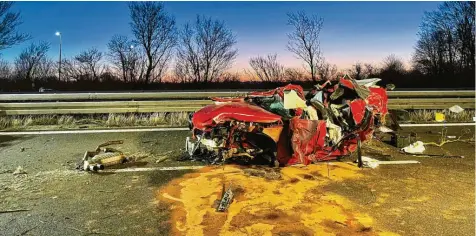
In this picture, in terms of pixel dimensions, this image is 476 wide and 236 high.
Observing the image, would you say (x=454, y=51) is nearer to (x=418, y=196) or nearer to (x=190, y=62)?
(x=190, y=62)

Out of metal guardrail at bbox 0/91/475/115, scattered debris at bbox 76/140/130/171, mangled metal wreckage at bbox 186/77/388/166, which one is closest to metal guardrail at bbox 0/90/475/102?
metal guardrail at bbox 0/91/475/115

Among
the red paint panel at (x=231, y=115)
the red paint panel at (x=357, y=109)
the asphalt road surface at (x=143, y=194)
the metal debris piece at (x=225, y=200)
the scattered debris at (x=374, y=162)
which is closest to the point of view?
the asphalt road surface at (x=143, y=194)

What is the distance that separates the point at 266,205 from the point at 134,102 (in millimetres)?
6226

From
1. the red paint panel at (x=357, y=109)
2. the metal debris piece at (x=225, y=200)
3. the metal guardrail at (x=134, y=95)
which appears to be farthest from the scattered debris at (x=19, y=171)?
the red paint panel at (x=357, y=109)

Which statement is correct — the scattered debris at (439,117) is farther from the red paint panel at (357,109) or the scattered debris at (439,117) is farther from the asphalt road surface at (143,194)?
the red paint panel at (357,109)

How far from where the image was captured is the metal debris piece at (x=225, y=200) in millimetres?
3902

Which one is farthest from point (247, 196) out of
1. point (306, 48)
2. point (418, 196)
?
point (306, 48)

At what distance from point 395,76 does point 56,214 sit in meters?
23.2

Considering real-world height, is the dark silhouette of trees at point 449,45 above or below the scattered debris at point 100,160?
above

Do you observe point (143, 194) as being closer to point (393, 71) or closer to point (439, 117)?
point (439, 117)

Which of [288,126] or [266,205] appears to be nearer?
[266,205]

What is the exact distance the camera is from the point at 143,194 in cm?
445

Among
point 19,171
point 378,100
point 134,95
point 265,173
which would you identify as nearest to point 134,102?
point 134,95

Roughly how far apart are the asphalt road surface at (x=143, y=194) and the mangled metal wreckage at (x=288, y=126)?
22.6 inches
